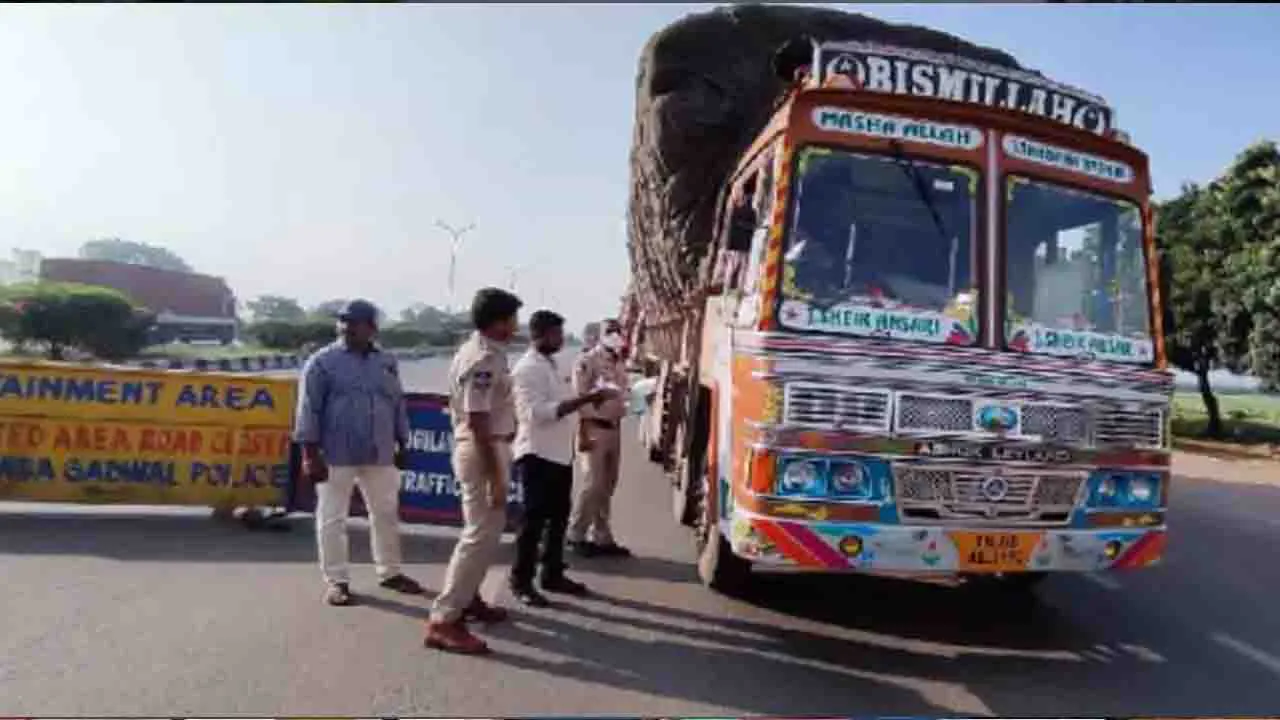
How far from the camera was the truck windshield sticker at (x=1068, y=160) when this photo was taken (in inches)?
184

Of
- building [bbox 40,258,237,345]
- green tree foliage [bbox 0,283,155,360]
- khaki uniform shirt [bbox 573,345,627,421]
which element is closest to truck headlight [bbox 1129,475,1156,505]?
khaki uniform shirt [bbox 573,345,627,421]

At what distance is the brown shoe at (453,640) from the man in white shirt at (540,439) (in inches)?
33.4

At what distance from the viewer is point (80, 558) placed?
5.91 m

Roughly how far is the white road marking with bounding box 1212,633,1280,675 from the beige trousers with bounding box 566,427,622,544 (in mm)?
3767

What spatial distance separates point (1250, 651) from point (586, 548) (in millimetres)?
4009

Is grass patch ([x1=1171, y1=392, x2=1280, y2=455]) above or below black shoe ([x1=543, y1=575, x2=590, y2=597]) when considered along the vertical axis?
above

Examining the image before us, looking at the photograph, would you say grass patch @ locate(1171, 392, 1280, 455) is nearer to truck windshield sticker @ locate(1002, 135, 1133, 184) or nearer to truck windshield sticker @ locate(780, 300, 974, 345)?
truck windshield sticker @ locate(1002, 135, 1133, 184)

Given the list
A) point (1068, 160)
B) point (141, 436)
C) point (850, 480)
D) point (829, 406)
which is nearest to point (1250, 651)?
point (850, 480)

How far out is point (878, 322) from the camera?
174 inches

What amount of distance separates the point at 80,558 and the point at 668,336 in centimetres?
497

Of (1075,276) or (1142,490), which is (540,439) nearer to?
(1075,276)

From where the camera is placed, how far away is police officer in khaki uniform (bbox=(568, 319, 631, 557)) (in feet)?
21.4

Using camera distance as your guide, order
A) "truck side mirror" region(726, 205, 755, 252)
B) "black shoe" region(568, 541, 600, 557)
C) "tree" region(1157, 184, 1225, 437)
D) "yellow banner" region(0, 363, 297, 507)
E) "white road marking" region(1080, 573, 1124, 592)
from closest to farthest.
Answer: "truck side mirror" region(726, 205, 755, 252), "white road marking" region(1080, 573, 1124, 592), "black shoe" region(568, 541, 600, 557), "yellow banner" region(0, 363, 297, 507), "tree" region(1157, 184, 1225, 437)

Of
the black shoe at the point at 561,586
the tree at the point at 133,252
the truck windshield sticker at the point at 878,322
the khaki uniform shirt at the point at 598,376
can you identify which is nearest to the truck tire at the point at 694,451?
the khaki uniform shirt at the point at 598,376
